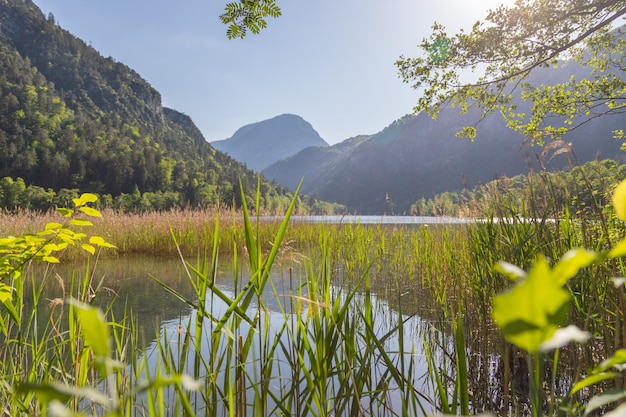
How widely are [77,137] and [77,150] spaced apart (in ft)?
13.7

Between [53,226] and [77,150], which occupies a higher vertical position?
[77,150]

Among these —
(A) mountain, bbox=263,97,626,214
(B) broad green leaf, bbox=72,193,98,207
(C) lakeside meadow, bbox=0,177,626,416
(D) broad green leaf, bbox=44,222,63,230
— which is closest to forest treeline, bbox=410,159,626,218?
(C) lakeside meadow, bbox=0,177,626,416

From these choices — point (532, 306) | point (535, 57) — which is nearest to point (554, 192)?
point (532, 306)

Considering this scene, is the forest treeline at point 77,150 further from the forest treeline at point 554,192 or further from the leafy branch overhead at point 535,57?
the forest treeline at point 554,192

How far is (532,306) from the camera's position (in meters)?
0.18

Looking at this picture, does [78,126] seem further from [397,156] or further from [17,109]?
[397,156]

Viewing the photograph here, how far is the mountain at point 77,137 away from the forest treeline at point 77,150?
13 cm

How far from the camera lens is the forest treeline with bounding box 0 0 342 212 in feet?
155

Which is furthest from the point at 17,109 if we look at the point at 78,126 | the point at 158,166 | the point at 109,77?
the point at 109,77

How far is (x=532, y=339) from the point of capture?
0.65 feet

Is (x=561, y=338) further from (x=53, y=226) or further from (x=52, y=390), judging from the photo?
(x=53, y=226)

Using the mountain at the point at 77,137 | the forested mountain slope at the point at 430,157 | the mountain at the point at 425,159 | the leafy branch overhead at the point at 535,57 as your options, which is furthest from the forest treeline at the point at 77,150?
the forested mountain slope at the point at 430,157

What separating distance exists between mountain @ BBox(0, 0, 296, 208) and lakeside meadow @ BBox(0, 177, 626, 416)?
2772 cm

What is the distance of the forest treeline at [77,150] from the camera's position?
4725 cm
